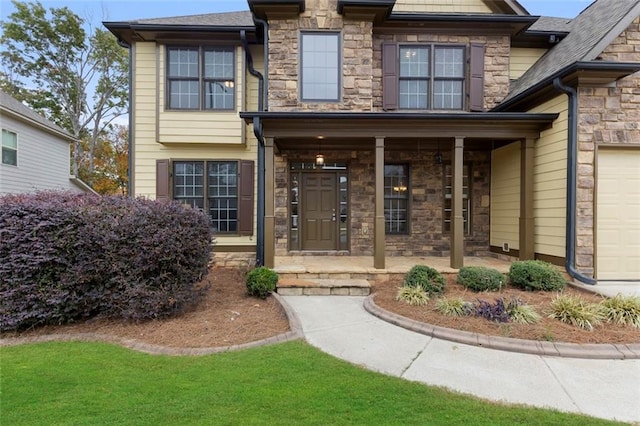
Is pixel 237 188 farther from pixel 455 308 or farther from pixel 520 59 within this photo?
pixel 520 59

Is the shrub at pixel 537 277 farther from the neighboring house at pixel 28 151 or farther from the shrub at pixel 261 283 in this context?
the neighboring house at pixel 28 151

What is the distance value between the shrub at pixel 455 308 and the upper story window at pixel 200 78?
21.5 feet

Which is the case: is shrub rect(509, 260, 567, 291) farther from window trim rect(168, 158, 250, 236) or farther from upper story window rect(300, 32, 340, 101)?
window trim rect(168, 158, 250, 236)

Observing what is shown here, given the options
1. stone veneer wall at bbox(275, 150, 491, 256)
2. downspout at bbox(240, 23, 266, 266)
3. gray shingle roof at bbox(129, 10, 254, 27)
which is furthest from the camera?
stone veneer wall at bbox(275, 150, 491, 256)

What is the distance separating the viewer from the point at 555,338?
12.0 ft

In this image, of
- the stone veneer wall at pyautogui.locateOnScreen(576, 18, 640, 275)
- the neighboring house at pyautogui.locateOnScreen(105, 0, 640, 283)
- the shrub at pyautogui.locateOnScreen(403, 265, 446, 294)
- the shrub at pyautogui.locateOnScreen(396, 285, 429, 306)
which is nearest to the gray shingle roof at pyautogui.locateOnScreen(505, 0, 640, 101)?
the neighboring house at pyautogui.locateOnScreen(105, 0, 640, 283)

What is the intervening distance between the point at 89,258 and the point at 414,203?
6.97 metres

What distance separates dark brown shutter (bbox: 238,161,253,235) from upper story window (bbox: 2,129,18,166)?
28.1 ft

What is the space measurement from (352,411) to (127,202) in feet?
13.1

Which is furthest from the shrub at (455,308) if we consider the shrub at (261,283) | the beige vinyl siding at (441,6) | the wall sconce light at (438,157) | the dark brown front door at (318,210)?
the beige vinyl siding at (441,6)

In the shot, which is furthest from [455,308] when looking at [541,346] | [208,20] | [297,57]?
[208,20]

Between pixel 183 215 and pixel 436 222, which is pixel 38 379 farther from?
pixel 436 222

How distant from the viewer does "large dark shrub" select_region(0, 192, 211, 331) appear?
13.3ft

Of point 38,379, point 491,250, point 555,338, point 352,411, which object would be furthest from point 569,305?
point 38,379
